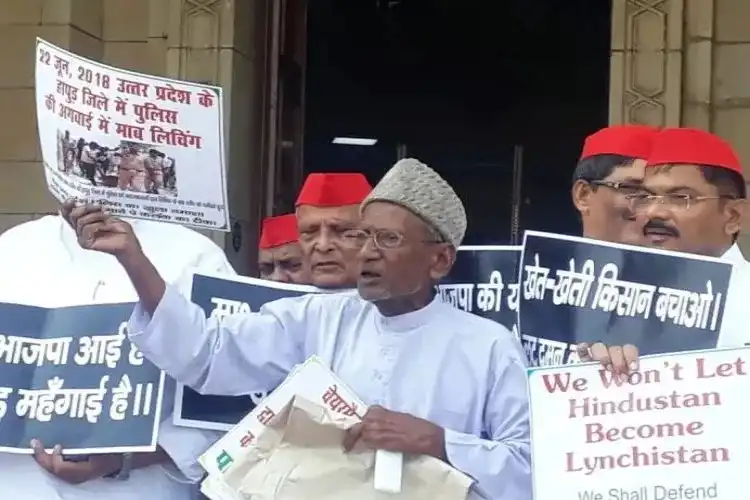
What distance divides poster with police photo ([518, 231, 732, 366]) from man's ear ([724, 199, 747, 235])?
27cm

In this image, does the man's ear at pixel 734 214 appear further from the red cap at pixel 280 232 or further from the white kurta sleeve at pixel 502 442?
the red cap at pixel 280 232

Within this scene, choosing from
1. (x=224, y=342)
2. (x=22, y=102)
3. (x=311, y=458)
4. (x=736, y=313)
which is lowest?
(x=311, y=458)

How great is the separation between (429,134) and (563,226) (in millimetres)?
1332

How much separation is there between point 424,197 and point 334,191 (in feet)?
3.31

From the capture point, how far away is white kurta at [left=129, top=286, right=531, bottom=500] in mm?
2900

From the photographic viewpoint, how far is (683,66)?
6.21 meters

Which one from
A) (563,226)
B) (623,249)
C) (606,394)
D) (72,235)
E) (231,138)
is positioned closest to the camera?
(606,394)

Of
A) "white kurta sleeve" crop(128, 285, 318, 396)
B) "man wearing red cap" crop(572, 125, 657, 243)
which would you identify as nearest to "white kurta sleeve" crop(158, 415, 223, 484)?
"white kurta sleeve" crop(128, 285, 318, 396)

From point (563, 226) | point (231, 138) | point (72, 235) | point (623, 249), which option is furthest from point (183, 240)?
point (563, 226)

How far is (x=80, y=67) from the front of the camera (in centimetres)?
329

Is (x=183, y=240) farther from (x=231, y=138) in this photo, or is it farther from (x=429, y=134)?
(x=429, y=134)

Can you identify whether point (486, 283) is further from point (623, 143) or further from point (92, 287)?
point (92, 287)

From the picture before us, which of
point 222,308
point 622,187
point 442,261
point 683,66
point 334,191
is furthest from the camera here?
point 683,66

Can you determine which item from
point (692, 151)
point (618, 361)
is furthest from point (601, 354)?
point (692, 151)
